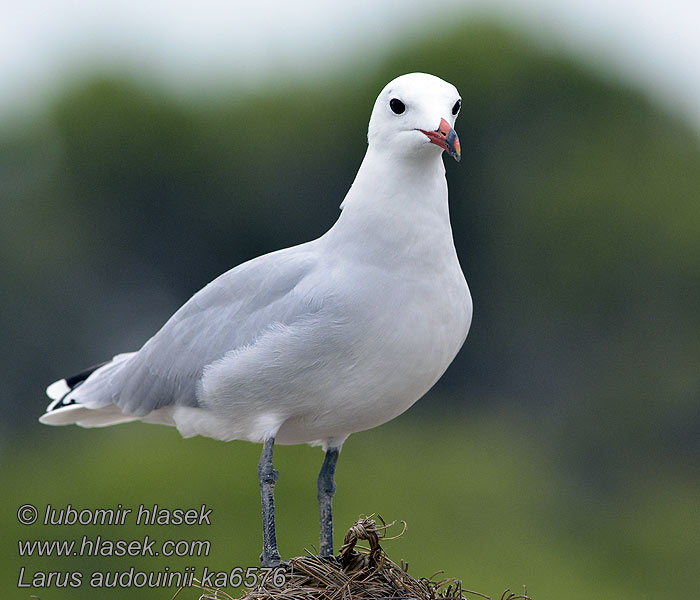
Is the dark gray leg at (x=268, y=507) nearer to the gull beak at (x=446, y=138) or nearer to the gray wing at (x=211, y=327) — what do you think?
the gray wing at (x=211, y=327)

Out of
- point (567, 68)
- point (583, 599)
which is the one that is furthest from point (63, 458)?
point (567, 68)

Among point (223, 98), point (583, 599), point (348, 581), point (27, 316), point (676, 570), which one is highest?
point (223, 98)

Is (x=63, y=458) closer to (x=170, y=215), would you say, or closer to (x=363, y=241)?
(x=170, y=215)

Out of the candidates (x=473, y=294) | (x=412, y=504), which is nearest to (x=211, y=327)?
(x=412, y=504)

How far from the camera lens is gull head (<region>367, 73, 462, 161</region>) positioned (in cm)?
482

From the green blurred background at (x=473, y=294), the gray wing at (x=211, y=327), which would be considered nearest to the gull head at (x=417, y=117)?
the gray wing at (x=211, y=327)

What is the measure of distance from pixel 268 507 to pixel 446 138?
60.6 inches

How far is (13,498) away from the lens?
15.2m

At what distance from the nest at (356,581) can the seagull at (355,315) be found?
152mm

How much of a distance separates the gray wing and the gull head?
593 mm

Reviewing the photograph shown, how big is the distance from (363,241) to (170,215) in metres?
14.4

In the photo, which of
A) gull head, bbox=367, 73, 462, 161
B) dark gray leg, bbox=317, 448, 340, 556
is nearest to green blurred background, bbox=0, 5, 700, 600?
dark gray leg, bbox=317, 448, 340, 556

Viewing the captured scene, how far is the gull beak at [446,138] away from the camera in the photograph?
186 inches

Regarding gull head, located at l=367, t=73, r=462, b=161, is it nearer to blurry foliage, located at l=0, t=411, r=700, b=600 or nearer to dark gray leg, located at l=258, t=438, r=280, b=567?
dark gray leg, located at l=258, t=438, r=280, b=567
